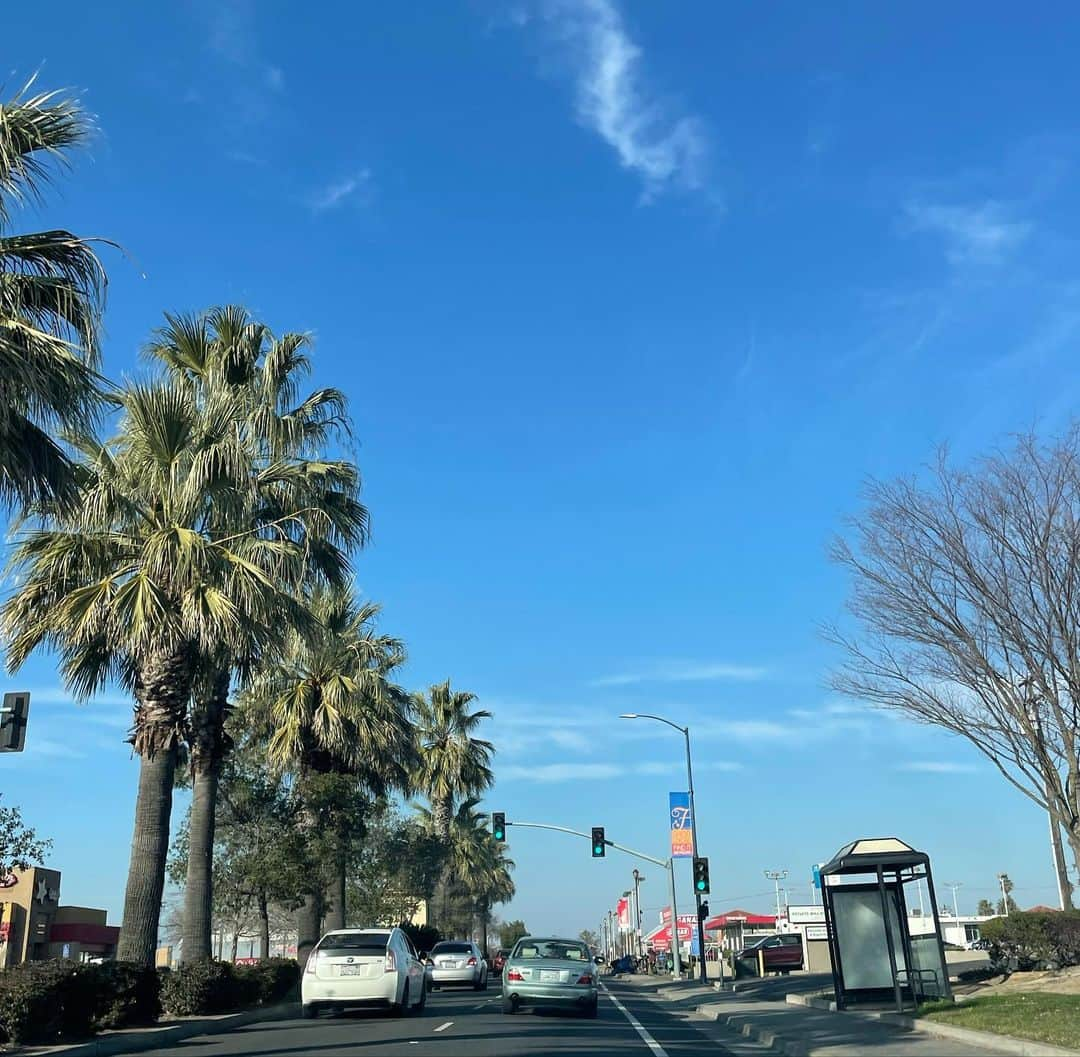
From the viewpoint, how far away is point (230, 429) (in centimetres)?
2052

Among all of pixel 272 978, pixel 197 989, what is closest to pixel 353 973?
pixel 197 989

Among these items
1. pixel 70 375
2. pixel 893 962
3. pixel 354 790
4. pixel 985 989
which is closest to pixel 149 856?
pixel 70 375

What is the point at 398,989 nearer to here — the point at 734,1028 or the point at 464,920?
the point at 734,1028

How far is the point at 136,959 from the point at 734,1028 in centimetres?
1036

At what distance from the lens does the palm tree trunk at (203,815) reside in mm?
20828

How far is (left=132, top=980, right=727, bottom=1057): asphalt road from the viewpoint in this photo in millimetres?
14039

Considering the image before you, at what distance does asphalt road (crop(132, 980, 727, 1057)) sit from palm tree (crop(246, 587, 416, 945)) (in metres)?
9.53

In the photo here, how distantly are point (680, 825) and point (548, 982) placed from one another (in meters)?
22.1

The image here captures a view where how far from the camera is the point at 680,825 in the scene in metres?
42.2

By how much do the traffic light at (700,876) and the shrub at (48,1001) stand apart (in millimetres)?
27946

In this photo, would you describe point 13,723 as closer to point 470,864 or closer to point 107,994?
point 107,994

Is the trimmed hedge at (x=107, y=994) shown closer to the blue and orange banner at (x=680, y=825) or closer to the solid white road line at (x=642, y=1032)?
the solid white road line at (x=642, y=1032)

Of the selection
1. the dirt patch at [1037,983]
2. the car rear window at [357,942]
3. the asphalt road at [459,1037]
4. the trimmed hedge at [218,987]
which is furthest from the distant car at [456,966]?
the dirt patch at [1037,983]

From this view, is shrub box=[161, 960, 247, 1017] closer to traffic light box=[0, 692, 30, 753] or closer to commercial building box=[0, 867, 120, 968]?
traffic light box=[0, 692, 30, 753]
